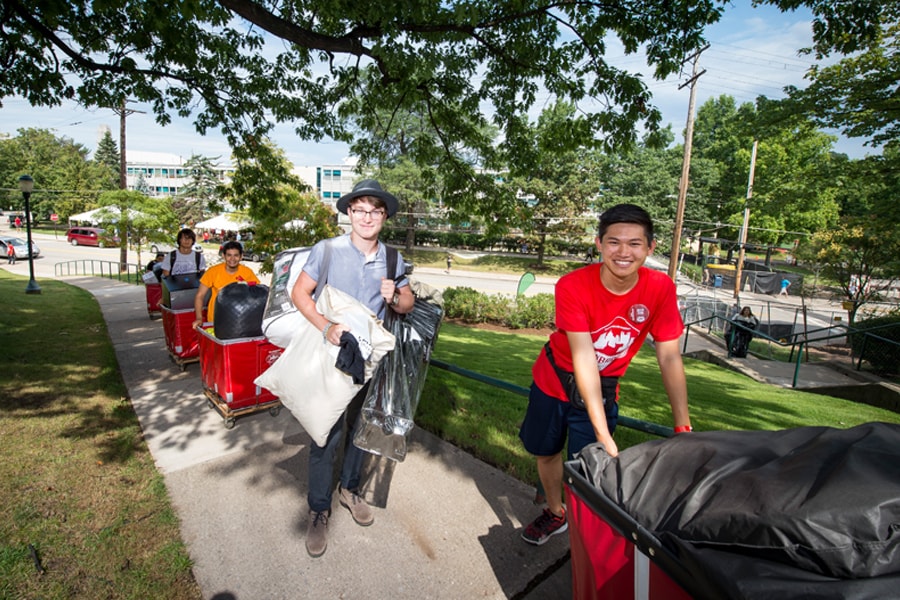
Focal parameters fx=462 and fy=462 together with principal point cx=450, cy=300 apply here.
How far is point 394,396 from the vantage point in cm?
287

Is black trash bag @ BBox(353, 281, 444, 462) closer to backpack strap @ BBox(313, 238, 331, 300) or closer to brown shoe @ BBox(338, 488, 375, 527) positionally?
brown shoe @ BBox(338, 488, 375, 527)

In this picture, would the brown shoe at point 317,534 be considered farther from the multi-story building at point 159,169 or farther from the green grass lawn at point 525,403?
the multi-story building at point 159,169

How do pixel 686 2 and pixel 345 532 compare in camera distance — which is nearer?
pixel 345 532

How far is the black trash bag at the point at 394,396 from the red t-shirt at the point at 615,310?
1128 millimetres

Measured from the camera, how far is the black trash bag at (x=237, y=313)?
438cm

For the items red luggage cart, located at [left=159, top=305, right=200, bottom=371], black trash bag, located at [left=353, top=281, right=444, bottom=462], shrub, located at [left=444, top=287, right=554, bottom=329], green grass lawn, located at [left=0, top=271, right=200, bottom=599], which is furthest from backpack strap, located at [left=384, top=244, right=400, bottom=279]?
shrub, located at [left=444, top=287, right=554, bottom=329]

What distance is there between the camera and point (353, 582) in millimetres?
2430

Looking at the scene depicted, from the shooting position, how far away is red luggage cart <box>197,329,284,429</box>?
14.2ft

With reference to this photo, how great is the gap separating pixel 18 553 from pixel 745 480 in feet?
11.3

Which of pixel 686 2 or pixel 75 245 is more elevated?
pixel 686 2

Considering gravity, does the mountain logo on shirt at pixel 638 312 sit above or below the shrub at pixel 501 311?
above

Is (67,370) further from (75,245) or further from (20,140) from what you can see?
(20,140)

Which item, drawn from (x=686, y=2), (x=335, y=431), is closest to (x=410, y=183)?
(x=686, y=2)

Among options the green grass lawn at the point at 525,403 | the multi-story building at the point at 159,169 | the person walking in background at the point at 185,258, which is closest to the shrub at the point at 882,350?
the green grass lawn at the point at 525,403
